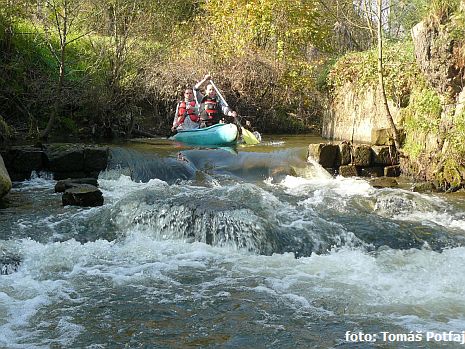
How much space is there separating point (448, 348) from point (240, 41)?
1554 centimetres

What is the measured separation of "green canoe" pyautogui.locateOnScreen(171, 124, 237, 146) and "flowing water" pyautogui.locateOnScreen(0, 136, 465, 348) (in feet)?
12.5

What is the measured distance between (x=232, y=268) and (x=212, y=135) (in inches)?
334

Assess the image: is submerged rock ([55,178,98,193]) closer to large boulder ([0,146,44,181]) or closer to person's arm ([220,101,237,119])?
large boulder ([0,146,44,181])

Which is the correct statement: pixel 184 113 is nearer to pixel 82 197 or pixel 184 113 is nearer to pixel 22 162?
pixel 22 162

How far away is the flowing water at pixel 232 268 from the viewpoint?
4.59m

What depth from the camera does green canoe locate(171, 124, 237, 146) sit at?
551 inches

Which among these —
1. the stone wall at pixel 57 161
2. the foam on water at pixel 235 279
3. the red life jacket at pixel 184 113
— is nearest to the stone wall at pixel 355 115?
the red life jacket at pixel 184 113

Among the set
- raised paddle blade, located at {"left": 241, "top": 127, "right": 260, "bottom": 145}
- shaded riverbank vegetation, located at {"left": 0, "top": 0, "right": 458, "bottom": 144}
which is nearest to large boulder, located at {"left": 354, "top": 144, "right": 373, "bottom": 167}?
shaded riverbank vegetation, located at {"left": 0, "top": 0, "right": 458, "bottom": 144}

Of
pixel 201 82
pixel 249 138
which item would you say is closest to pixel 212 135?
pixel 249 138

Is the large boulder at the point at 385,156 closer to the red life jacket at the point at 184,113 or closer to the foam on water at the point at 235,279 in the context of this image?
the foam on water at the point at 235,279

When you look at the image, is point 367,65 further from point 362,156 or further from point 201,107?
point 201,107

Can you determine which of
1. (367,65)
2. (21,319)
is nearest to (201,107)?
(367,65)

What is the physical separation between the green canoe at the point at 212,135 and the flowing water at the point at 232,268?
12.5ft

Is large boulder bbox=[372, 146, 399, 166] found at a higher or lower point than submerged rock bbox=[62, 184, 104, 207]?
higher
